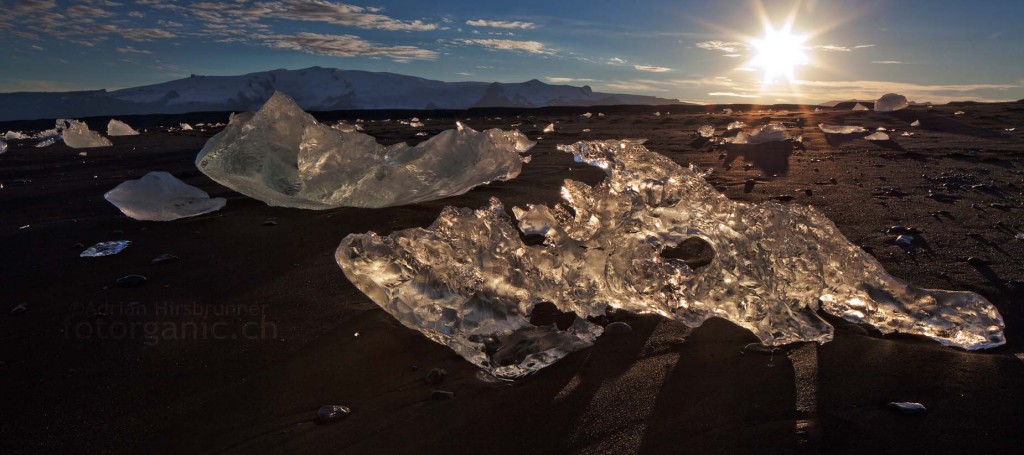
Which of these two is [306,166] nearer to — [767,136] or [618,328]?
[618,328]

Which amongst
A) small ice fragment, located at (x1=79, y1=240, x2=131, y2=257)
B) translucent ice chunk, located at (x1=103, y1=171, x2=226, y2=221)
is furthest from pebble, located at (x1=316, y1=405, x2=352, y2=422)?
translucent ice chunk, located at (x1=103, y1=171, x2=226, y2=221)

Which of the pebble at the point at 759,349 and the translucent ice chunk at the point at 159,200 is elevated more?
the pebble at the point at 759,349

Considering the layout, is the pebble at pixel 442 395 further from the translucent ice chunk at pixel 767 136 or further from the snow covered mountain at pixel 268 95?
the snow covered mountain at pixel 268 95

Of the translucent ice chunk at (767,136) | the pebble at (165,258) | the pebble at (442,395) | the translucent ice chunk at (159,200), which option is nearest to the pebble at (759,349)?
the pebble at (442,395)

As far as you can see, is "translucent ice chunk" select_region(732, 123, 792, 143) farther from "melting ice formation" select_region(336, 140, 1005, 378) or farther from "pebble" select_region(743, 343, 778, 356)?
"pebble" select_region(743, 343, 778, 356)

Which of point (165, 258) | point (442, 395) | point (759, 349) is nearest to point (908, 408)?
point (759, 349)

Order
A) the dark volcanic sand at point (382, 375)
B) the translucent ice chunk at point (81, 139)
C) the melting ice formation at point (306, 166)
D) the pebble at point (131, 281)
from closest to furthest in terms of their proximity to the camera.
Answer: the dark volcanic sand at point (382, 375)
the pebble at point (131, 281)
the melting ice formation at point (306, 166)
the translucent ice chunk at point (81, 139)
